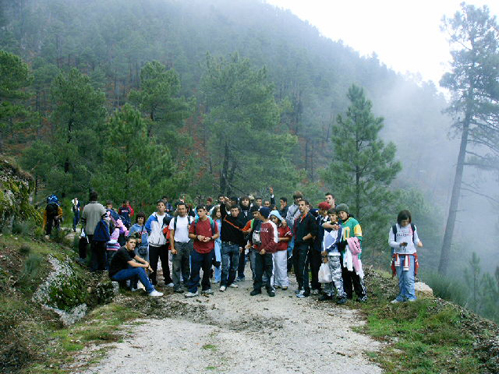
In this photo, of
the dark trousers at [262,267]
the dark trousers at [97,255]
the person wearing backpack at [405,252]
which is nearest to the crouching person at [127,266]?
the dark trousers at [97,255]

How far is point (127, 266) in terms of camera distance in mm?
7500

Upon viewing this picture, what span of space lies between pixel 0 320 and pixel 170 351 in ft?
6.55

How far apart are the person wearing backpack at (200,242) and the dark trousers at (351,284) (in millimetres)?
2680

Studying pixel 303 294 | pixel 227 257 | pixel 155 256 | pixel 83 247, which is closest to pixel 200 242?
pixel 227 257

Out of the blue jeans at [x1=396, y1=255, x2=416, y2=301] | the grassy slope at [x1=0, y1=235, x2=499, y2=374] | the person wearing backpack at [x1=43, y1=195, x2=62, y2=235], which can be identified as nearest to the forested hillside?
the person wearing backpack at [x1=43, y1=195, x2=62, y2=235]

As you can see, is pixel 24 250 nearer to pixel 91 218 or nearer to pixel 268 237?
pixel 91 218

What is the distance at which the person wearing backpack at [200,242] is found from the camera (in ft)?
25.4

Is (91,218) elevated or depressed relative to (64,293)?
elevated

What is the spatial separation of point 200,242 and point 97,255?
264 centimetres

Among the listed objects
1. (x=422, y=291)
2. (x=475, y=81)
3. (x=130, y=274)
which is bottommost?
(x=422, y=291)

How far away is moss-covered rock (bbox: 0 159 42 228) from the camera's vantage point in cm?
815

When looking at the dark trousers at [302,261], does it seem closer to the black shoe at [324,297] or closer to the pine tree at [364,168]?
the black shoe at [324,297]

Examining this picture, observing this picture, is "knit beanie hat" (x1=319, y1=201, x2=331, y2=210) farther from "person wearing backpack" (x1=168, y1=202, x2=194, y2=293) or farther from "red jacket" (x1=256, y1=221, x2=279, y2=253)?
"person wearing backpack" (x1=168, y1=202, x2=194, y2=293)

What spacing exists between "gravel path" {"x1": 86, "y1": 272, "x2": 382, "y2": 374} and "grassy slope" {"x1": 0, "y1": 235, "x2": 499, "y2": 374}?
315 mm
